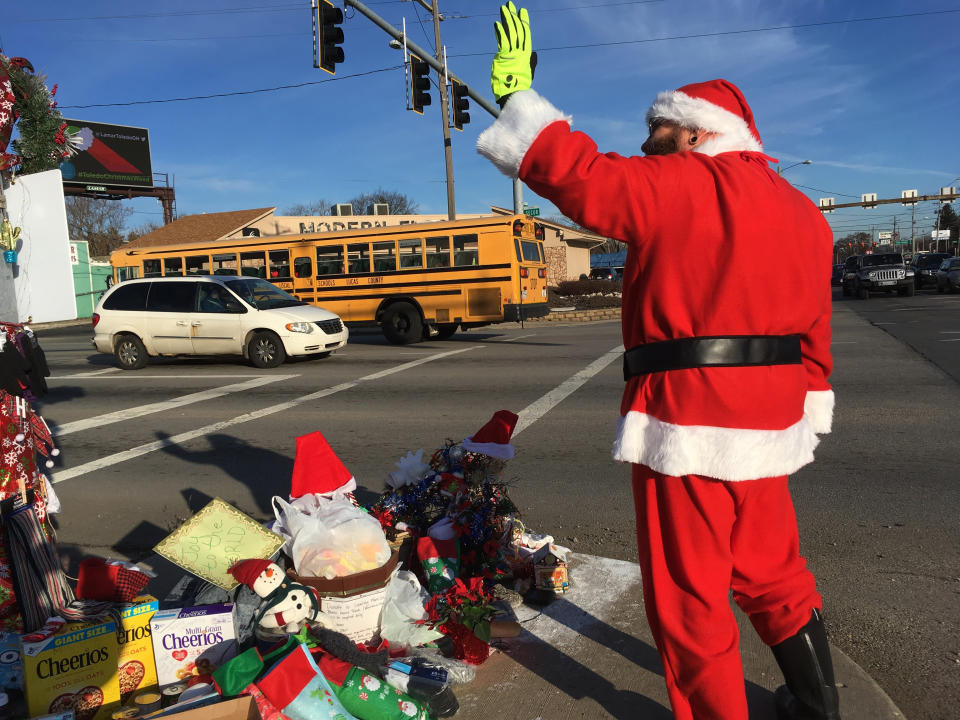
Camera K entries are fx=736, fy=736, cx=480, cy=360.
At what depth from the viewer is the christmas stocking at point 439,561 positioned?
309 cm

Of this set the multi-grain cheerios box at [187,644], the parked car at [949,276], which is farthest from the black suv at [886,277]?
A: the multi-grain cheerios box at [187,644]

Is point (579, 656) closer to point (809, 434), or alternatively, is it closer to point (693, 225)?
point (809, 434)

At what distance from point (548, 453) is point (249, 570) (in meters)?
3.78

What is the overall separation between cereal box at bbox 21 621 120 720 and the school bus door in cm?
1524

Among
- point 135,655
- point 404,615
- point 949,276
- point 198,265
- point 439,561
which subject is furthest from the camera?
point 949,276

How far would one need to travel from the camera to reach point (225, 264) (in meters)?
17.9

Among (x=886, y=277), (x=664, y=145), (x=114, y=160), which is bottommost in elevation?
(x=886, y=277)

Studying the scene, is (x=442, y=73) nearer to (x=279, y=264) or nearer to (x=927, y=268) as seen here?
(x=279, y=264)

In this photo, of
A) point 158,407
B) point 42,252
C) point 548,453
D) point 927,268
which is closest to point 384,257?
point 158,407

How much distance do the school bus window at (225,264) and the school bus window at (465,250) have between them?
18.7 feet

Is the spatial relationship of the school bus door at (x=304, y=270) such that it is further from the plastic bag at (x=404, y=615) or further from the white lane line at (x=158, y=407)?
the plastic bag at (x=404, y=615)

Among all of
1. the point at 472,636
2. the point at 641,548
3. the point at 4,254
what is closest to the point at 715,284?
the point at 641,548

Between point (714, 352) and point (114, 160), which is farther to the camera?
point (114, 160)

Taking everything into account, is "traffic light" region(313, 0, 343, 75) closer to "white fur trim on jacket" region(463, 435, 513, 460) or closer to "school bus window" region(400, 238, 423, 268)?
"school bus window" region(400, 238, 423, 268)
